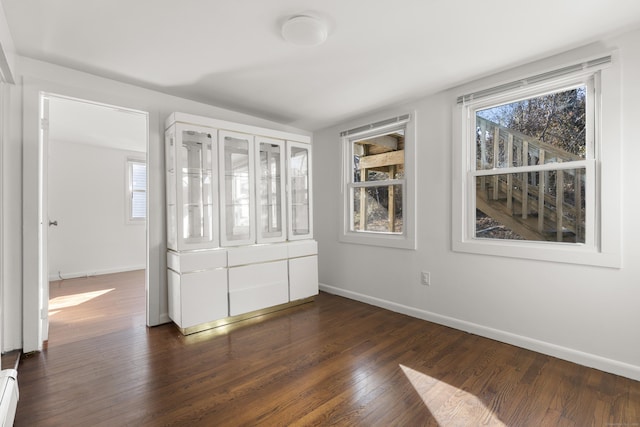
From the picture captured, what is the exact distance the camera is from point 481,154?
2.79 metres

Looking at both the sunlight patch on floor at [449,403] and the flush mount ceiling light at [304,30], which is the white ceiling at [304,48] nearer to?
the flush mount ceiling light at [304,30]

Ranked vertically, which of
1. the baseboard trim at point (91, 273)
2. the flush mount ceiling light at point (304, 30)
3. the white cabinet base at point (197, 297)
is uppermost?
the flush mount ceiling light at point (304, 30)

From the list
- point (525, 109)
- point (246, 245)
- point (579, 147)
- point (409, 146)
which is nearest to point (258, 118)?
point (246, 245)

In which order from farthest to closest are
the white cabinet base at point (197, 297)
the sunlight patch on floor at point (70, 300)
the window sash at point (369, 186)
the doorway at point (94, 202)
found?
the doorway at point (94, 202) → the sunlight patch on floor at point (70, 300) → the window sash at point (369, 186) → the white cabinet base at point (197, 297)

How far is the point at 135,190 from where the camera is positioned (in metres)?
5.75

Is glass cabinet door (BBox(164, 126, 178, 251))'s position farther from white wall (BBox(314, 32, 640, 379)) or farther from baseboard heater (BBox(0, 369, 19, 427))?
white wall (BBox(314, 32, 640, 379))

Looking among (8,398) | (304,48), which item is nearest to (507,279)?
(304,48)

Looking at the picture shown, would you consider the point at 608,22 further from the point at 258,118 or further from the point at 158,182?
the point at 158,182

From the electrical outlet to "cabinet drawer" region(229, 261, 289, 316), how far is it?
146 cm

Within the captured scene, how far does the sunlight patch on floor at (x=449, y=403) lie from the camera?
5.39 ft

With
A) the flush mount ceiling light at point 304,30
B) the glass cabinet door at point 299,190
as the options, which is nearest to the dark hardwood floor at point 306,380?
the glass cabinet door at point 299,190

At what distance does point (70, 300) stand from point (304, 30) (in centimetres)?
419

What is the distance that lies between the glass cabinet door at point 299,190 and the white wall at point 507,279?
18.1 inches

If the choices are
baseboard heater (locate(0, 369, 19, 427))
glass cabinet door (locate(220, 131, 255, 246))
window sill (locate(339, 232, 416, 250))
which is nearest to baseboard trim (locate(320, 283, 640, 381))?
window sill (locate(339, 232, 416, 250))
